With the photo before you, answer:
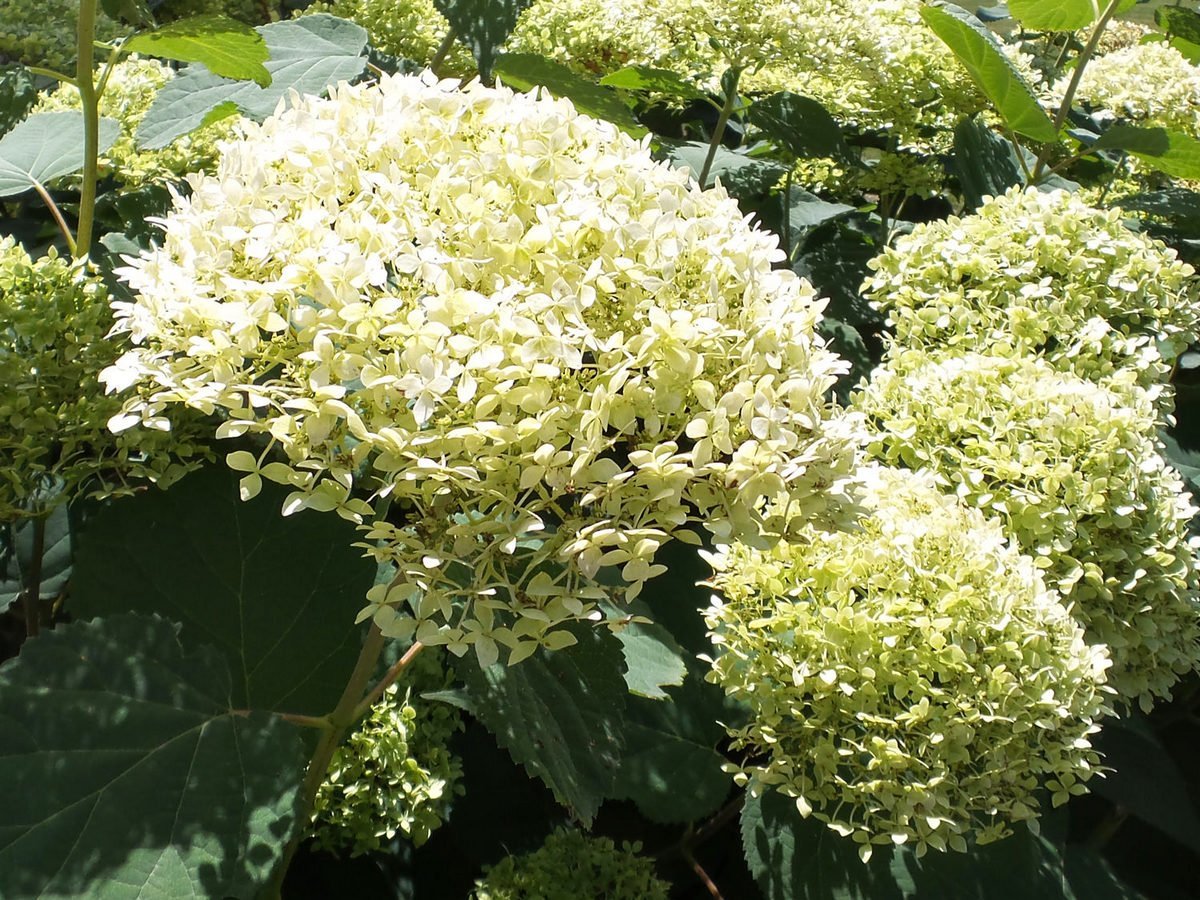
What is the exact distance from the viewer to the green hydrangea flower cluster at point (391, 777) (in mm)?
1326

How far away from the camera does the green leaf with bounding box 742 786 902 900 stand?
4.22ft

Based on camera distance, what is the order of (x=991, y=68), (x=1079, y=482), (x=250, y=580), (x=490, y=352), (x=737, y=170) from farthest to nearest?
(x=737, y=170)
(x=991, y=68)
(x=1079, y=482)
(x=250, y=580)
(x=490, y=352)

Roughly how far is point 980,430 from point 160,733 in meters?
1.05

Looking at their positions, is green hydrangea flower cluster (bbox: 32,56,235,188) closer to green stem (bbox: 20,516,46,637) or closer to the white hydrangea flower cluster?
green stem (bbox: 20,516,46,637)

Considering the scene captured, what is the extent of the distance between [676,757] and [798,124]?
1.14m

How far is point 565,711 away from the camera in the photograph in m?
1.02

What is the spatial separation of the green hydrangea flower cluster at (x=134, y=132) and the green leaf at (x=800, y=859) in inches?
49.2

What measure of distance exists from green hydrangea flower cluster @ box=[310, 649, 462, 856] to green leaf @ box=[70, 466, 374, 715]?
0.54 feet

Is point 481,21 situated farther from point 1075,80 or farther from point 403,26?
point 1075,80

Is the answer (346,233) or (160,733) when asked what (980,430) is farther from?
(160,733)

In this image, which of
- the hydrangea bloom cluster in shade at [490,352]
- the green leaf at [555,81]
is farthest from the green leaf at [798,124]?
the hydrangea bloom cluster in shade at [490,352]

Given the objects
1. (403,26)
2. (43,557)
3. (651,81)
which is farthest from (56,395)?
(403,26)

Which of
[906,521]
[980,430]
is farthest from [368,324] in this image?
[980,430]

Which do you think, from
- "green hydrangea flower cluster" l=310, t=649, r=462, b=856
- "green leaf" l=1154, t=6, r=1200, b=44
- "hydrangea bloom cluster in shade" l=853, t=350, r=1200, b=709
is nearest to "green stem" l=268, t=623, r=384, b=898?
"green hydrangea flower cluster" l=310, t=649, r=462, b=856
